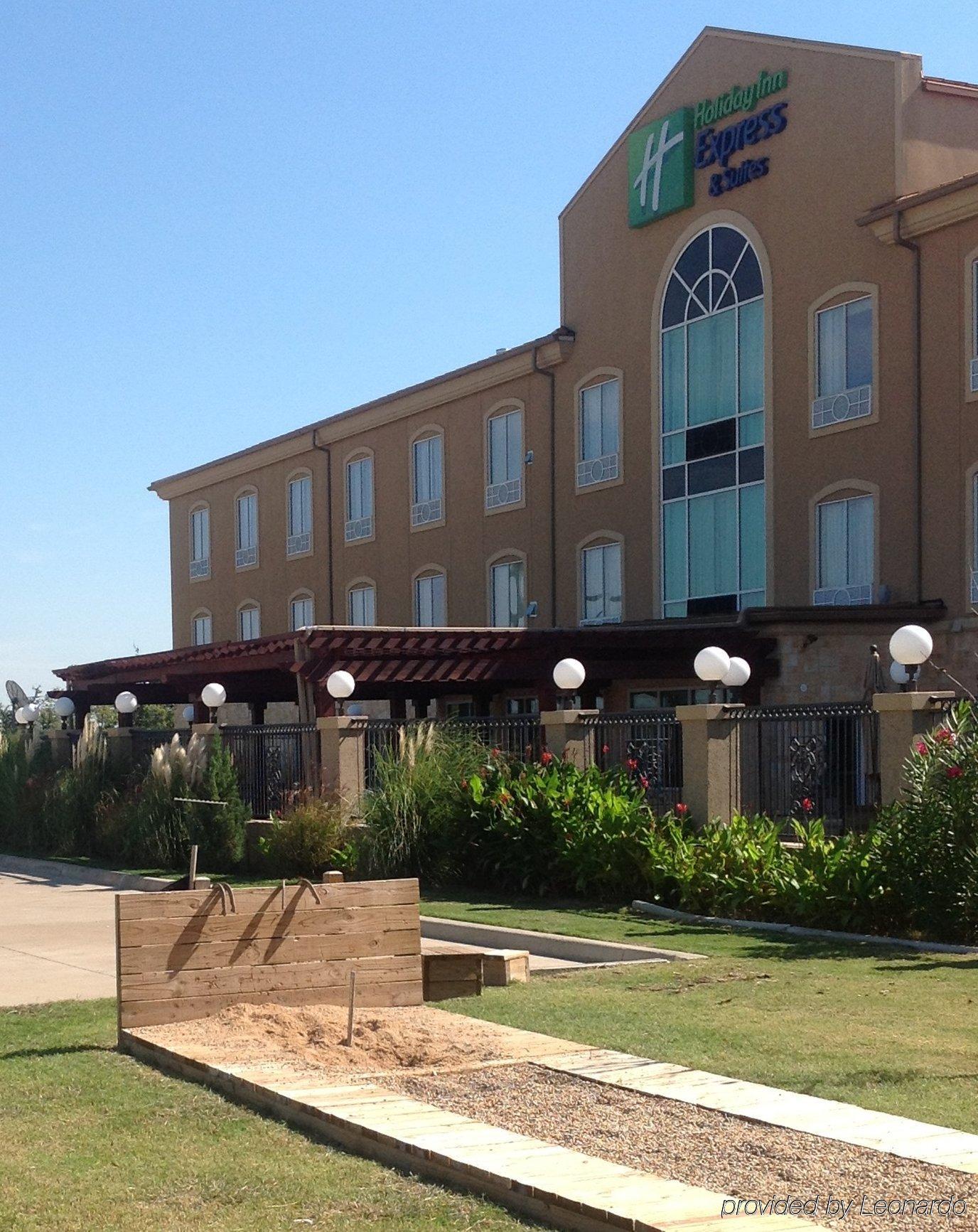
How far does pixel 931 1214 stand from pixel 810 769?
42.1 ft

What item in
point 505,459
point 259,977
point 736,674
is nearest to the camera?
point 259,977

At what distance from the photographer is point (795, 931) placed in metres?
14.1

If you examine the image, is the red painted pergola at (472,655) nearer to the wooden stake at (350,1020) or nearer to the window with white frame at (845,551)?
the window with white frame at (845,551)

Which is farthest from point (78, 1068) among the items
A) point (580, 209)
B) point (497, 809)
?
point (580, 209)

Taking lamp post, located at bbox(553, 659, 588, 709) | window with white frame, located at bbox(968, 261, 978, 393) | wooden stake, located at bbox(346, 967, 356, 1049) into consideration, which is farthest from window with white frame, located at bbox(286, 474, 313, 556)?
wooden stake, located at bbox(346, 967, 356, 1049)

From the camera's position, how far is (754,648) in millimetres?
26469

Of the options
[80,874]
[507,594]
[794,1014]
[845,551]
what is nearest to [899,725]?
[794,1014]

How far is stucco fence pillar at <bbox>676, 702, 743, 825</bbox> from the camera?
17.4 metres

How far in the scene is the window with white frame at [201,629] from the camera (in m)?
48.9

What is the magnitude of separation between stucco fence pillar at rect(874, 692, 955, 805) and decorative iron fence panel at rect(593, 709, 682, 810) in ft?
11.5

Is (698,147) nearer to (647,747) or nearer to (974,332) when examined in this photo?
(974,332)

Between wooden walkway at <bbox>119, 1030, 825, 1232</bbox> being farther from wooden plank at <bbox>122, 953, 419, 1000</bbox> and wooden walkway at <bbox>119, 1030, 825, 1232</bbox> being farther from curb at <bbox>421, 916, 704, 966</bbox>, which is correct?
curb at <bbox>421, 916, 704, 966</bbox>

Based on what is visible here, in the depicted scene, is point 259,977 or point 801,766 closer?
point 259,977

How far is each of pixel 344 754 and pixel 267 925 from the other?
1264 centimetres
